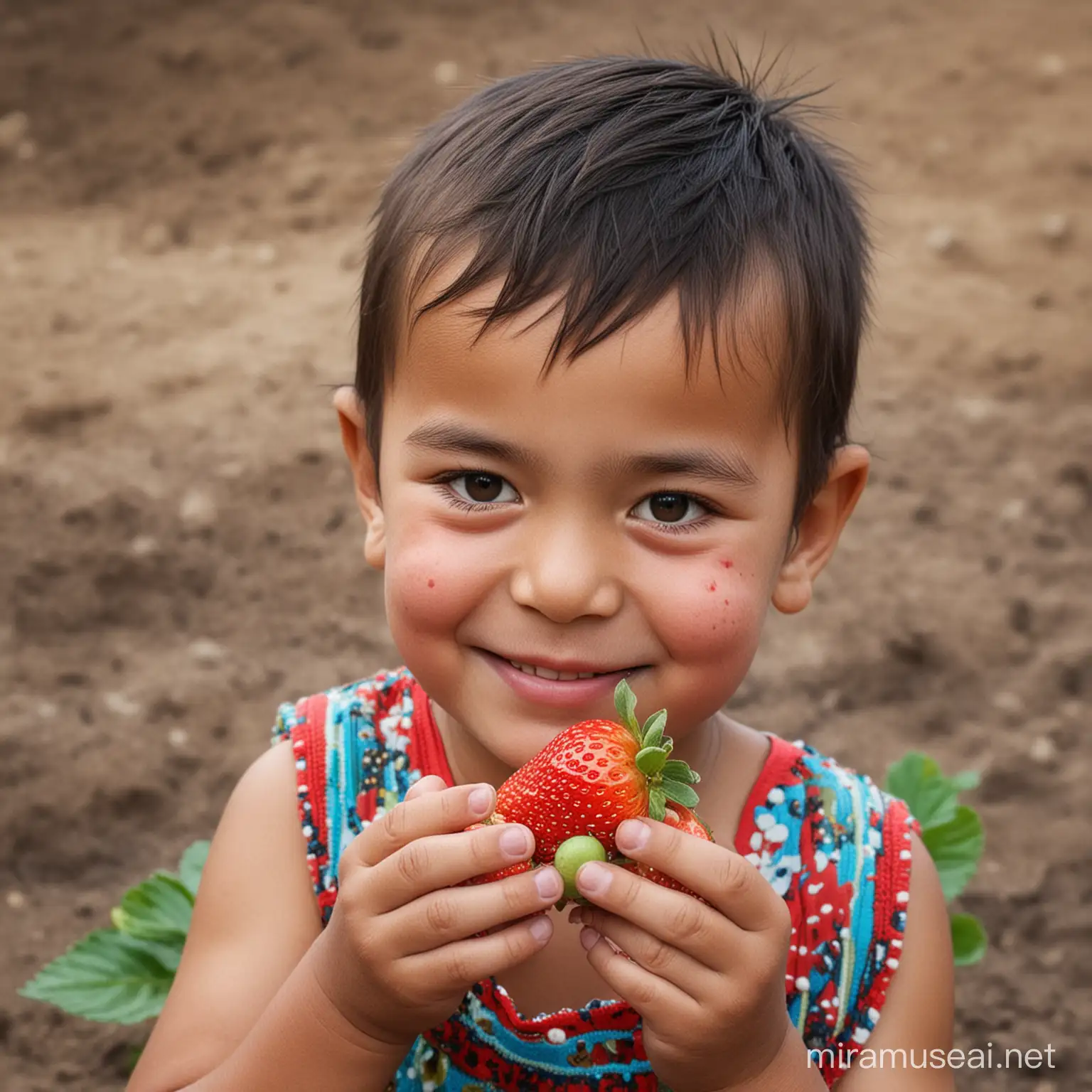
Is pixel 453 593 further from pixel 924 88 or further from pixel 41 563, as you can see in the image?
pixel 924 88

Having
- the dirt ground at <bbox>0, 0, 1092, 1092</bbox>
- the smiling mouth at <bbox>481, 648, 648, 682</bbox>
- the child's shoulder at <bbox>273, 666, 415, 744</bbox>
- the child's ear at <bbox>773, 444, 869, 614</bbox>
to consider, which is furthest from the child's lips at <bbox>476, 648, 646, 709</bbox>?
the dirt ground at <bbox>0, 0, 1092, 1092</bbox>

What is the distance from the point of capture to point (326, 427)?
4.52 meters

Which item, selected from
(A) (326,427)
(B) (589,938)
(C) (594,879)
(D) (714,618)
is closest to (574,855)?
(C) (594,879)

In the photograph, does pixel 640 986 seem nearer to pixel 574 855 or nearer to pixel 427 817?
pixel 574 855

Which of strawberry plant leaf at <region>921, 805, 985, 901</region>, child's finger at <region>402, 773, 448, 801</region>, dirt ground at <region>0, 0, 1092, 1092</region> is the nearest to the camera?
child's finger at <region>402, 773, 448, 801</region>

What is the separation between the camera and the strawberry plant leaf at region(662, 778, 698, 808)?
1649mm

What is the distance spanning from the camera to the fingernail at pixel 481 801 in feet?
5.34

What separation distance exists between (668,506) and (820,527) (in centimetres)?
40

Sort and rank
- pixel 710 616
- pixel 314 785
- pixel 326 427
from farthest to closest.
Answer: pixel 326 427 < pixel 314 785 < pixel 710 616

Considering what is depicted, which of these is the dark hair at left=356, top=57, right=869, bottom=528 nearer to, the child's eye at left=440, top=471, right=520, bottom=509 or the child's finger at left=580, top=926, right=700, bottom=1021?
the child's eye at left=440, top=471, right=520, bottom=509

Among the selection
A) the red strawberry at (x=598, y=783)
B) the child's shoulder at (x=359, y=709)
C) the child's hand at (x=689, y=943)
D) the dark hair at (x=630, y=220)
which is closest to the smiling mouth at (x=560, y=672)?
the red strawberry at (x=598, y=783)

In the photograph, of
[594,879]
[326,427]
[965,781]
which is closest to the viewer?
[594,879]

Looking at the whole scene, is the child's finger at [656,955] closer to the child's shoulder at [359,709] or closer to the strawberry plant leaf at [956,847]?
the child's shoulder at [359,709]

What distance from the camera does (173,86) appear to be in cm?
618
